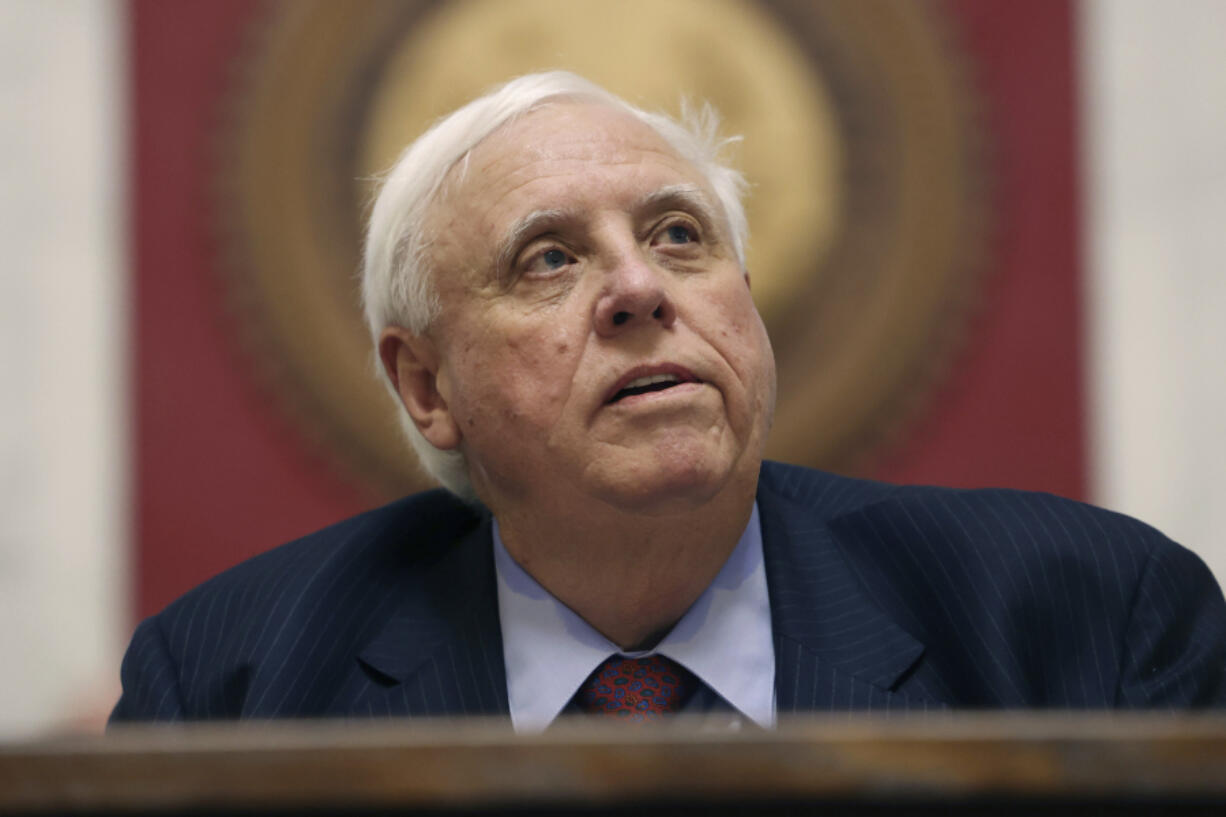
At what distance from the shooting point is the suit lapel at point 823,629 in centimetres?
154

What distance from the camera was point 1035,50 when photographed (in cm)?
354

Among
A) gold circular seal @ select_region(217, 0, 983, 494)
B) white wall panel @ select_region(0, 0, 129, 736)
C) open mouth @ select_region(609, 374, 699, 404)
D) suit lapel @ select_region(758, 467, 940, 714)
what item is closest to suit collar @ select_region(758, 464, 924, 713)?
suit lapel @ select_region(758, 467, 940, 714)

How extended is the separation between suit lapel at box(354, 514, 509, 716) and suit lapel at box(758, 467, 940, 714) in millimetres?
389

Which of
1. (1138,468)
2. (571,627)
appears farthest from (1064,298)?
(571,627)

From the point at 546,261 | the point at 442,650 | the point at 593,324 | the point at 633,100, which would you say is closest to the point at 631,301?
the point at 593,324

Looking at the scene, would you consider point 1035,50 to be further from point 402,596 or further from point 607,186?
point 402,596

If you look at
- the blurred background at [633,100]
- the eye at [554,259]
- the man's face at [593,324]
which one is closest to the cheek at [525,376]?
the man's face at [593,324]

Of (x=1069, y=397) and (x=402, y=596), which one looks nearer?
(x=402, y=596)

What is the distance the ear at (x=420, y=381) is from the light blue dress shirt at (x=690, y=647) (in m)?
0.23

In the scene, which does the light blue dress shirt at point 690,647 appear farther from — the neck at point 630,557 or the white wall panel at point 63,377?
the white wall panel at point 63,377

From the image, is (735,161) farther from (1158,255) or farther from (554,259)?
(554,259)

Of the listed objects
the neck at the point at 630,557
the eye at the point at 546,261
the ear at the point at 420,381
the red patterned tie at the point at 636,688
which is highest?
the eye at the point at 546,261

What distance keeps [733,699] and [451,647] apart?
393mm

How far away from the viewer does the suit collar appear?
5.08 feet
